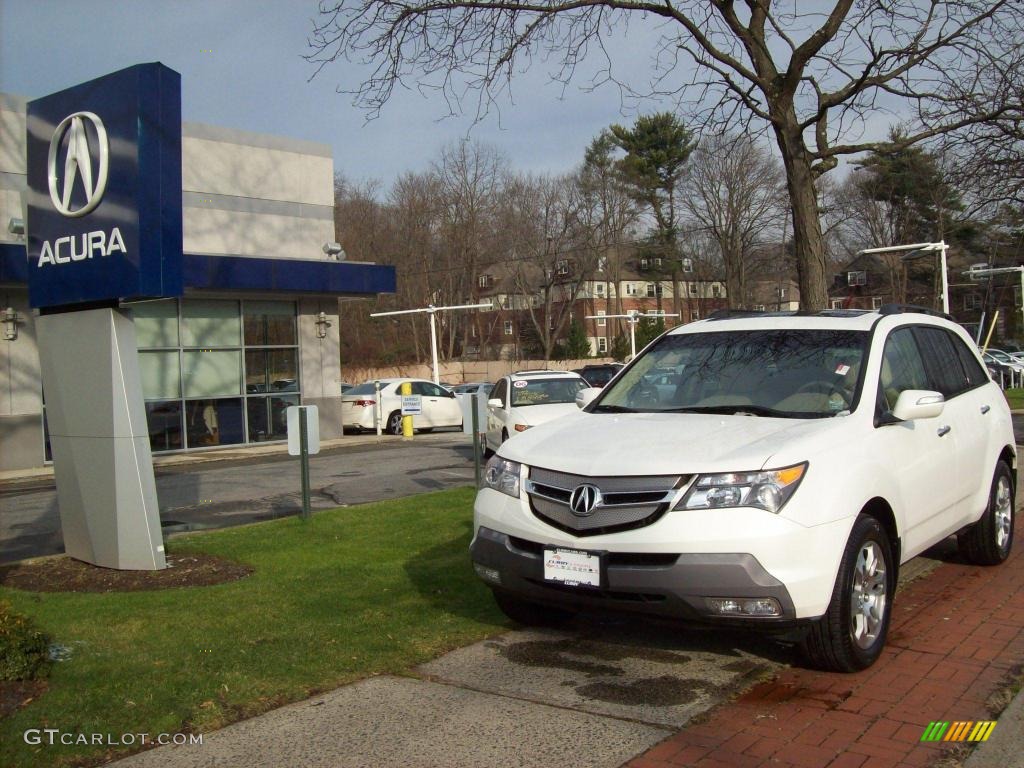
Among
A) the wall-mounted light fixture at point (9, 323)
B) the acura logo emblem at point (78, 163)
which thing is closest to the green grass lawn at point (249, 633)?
the acura logo emblem at point (78, 163)

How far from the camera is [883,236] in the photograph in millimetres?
55000

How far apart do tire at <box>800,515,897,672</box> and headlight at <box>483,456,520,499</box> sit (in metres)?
1.62

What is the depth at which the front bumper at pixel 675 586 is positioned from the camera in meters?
4.45

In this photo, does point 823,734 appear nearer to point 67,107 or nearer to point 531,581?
point 531,581

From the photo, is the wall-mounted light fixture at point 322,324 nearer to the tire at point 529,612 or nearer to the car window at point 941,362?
the car window at point 941,362

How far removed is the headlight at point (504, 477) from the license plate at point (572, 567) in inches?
17.1

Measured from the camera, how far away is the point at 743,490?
4586mm

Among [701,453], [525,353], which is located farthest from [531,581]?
[525,353]

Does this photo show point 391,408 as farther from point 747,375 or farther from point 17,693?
point 17,693

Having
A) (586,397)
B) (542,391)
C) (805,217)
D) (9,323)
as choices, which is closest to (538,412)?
(542,391)

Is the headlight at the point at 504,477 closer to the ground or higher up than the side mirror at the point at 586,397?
closer to the ground

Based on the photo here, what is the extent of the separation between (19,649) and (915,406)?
186 inches

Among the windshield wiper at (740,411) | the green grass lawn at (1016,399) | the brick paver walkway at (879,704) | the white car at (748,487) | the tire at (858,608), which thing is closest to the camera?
the brick paver walkway at (879,704)

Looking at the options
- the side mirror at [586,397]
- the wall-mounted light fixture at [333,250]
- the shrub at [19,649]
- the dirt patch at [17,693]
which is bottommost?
the dirt patch at [17,693]
